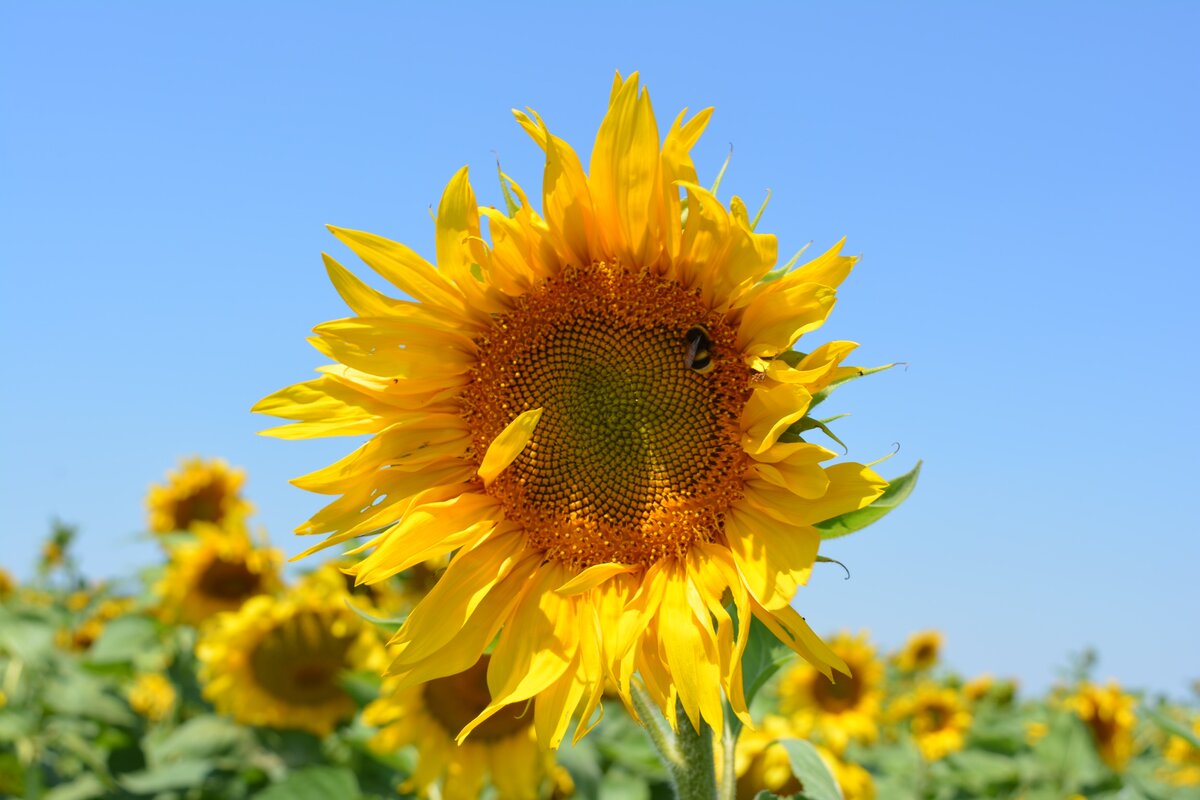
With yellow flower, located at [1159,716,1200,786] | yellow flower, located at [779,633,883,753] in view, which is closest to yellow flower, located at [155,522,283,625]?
yellow flower, located at [779,633,883,753]

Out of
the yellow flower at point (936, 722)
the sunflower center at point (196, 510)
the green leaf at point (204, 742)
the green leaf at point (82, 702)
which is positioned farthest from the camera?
the sunflower center at point (196, 510)

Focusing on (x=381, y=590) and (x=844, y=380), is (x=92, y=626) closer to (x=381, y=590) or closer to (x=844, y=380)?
(x=381, y=590)

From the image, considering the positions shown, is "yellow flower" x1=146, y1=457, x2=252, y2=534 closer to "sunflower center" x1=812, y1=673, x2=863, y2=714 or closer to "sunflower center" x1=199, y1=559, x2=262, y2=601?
"sunflower center" x1=199, y1=559, x2=262, y2=601

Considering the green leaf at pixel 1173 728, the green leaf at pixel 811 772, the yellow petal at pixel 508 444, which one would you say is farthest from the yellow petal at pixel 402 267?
the green leaf at pixel 1173 728

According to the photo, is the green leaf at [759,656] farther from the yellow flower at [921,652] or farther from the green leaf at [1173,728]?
the yellow flower at [921,652]

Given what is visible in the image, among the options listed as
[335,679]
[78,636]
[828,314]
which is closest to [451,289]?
[828,314]

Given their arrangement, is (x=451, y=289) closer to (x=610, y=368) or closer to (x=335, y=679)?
(x=610, y=368)
